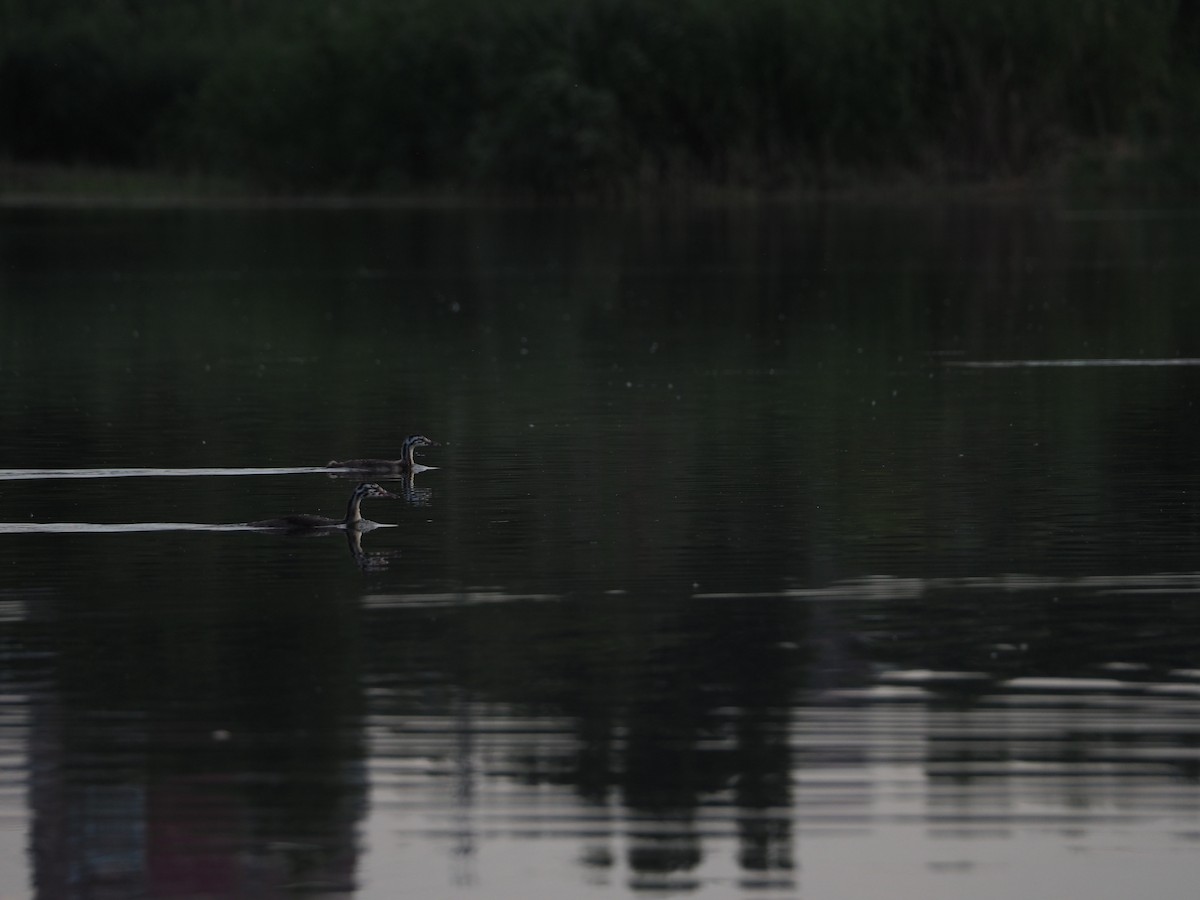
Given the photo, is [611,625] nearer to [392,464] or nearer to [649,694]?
[649,694]

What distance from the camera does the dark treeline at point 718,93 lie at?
61.6 meters

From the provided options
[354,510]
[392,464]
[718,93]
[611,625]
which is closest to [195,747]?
[611,625]

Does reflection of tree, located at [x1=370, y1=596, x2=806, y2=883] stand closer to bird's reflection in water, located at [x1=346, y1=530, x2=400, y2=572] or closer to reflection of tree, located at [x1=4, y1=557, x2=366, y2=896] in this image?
reflection of tree, located at [x1=4, y1=557, x2=366, y2=896]

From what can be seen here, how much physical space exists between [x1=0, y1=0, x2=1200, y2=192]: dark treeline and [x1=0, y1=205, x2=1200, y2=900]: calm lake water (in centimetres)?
3471

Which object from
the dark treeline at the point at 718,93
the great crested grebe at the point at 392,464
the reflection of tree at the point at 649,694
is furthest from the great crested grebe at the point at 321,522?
the dark treeline at the point at 718,93

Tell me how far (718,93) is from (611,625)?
167 feet

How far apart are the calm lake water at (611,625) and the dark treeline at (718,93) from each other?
114 feet

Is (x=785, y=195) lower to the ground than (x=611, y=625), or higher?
higher

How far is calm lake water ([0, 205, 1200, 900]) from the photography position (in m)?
8.57

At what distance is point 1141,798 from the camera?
352 inches

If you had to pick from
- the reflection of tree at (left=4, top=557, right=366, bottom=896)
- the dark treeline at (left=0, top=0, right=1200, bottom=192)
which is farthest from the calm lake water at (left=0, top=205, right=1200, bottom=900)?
the dark treeline at (left=0, top=0, right=1200, bottom=192)

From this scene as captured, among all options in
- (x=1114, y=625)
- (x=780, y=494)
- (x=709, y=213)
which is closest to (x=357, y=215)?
(x=709, y=213)

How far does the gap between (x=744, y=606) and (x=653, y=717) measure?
86.3 inches

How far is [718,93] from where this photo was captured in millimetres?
61938
